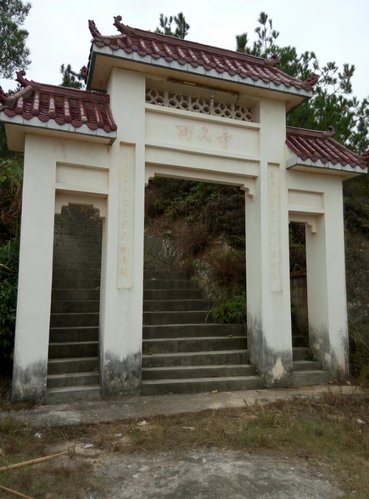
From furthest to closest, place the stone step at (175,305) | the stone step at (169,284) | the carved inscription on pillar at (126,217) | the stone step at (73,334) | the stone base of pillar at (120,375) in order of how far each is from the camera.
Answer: the stone step at (169,284)
the stone step at (175,305)
the stone step at (73,334)
the carved inscription on pillar at (126,217)
the stone base of pillar at (120,375)

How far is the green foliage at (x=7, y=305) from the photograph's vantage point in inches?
226

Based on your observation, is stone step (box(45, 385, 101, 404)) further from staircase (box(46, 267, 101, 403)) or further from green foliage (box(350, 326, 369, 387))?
green foliage (box(350, 326, 369, 387))

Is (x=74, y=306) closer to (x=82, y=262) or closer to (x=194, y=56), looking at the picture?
(x=82, y=262)

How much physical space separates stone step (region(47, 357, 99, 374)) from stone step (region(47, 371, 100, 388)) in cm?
11

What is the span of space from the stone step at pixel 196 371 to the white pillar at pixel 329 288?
1421 millimetres

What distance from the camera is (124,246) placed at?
576cm

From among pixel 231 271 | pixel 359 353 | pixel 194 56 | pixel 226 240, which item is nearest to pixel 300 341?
pixel 359 353

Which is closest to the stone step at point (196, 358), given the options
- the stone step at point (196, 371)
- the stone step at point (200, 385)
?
the stone step at point (196, 371)

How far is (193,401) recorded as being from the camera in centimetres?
540

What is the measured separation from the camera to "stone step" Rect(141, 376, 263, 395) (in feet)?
18.8

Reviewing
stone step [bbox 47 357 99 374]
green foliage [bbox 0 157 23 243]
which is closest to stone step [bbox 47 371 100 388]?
stone step [bbox 47 357 99 374]

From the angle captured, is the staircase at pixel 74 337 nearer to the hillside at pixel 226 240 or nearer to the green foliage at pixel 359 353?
the hillside at pixel 226 240

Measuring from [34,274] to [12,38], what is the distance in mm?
10188

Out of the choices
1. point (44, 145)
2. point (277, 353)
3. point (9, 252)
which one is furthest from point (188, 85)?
point (277, 353)
